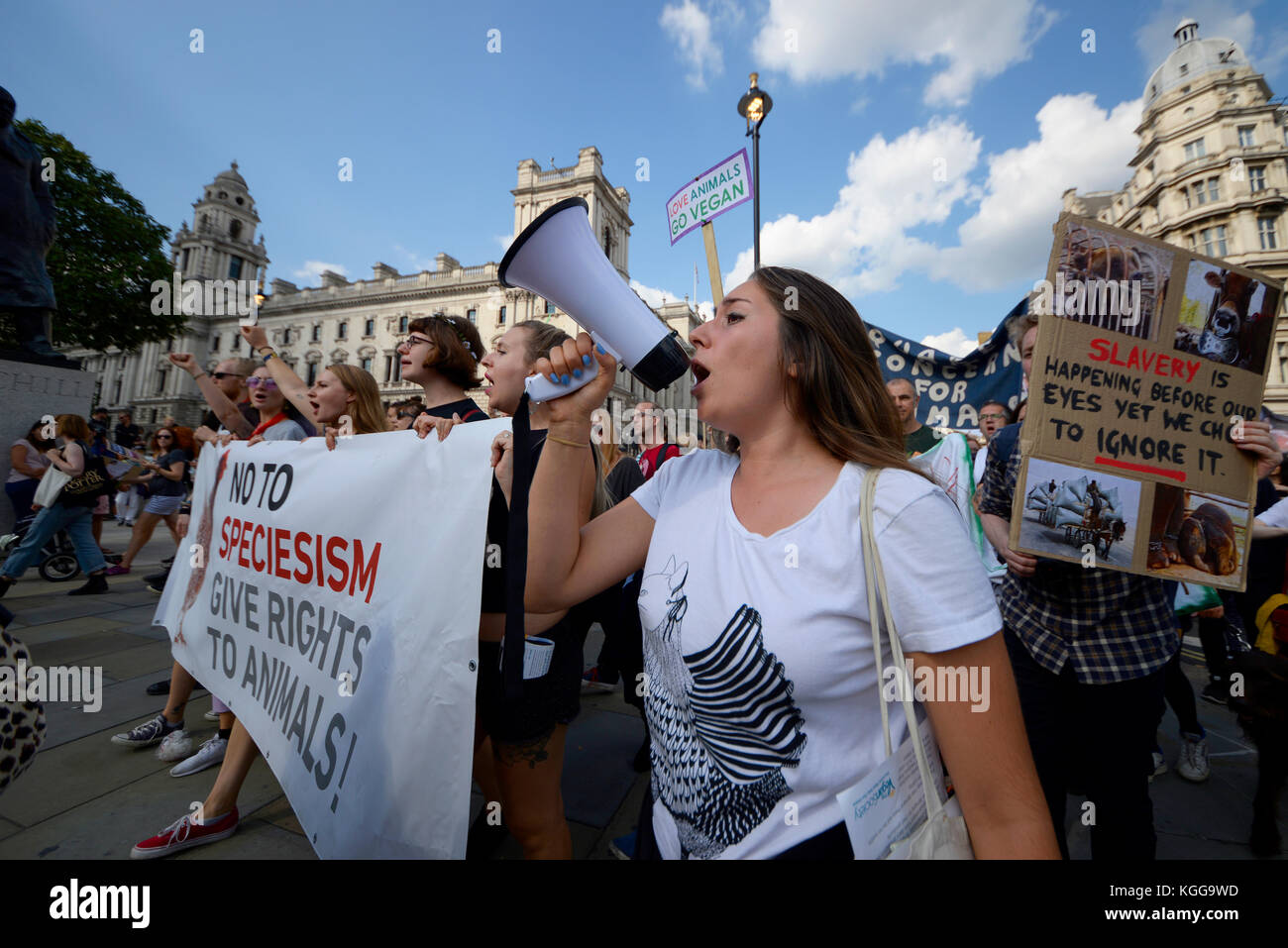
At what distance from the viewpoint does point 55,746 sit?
264 cm

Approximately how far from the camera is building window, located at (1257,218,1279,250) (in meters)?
27.5

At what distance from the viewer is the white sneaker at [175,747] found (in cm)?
259

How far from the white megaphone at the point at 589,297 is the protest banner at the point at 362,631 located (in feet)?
1.34

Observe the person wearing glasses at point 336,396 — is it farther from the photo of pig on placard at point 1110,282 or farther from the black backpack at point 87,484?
the black backpack at point 87,484

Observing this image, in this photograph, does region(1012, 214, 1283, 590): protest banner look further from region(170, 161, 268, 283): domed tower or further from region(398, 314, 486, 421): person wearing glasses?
region(170, 161, 268, 283): domed tower

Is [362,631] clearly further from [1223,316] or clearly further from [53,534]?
[53,534]

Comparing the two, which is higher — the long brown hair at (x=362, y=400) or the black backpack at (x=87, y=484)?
the long brown hair at (x=362, y=400)

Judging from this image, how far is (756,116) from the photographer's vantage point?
21.1 feet

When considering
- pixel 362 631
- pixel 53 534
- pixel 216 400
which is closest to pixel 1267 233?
pixel 362 631

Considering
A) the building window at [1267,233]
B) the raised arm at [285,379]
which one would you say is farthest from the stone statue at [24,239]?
the building window at [1267,233]

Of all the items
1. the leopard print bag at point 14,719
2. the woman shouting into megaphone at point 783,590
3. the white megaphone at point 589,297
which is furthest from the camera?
the white megaphone at point 589,297

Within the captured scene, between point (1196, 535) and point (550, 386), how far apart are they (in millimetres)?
1989
